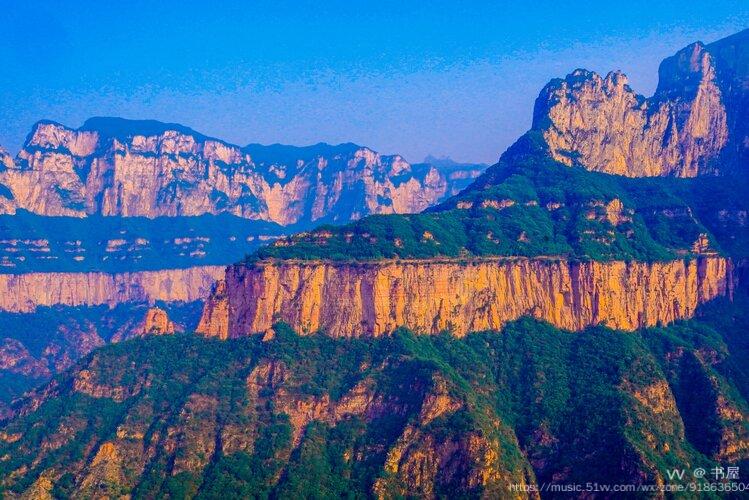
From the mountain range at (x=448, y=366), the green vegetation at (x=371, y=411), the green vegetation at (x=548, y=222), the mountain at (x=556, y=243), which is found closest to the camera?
the green vegetation at (x=371, y=411)

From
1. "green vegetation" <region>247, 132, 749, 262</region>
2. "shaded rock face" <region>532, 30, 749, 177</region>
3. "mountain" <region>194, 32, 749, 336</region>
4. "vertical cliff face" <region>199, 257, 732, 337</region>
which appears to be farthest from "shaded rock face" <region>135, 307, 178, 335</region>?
"shaded rock face" <region>532, 30, 749, 177</region>

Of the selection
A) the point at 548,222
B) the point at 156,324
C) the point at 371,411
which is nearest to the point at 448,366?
the point at 371,411

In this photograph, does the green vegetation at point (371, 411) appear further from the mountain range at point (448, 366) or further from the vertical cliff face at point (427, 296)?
the vertical cliff face at point (427, 296)

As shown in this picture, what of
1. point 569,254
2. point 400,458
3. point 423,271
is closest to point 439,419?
point 400,458

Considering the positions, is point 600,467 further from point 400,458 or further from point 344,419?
point 344,419

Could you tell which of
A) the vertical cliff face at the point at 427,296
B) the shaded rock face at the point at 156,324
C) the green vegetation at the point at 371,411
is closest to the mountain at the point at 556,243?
the vertical cliff face at the point at 427,296
